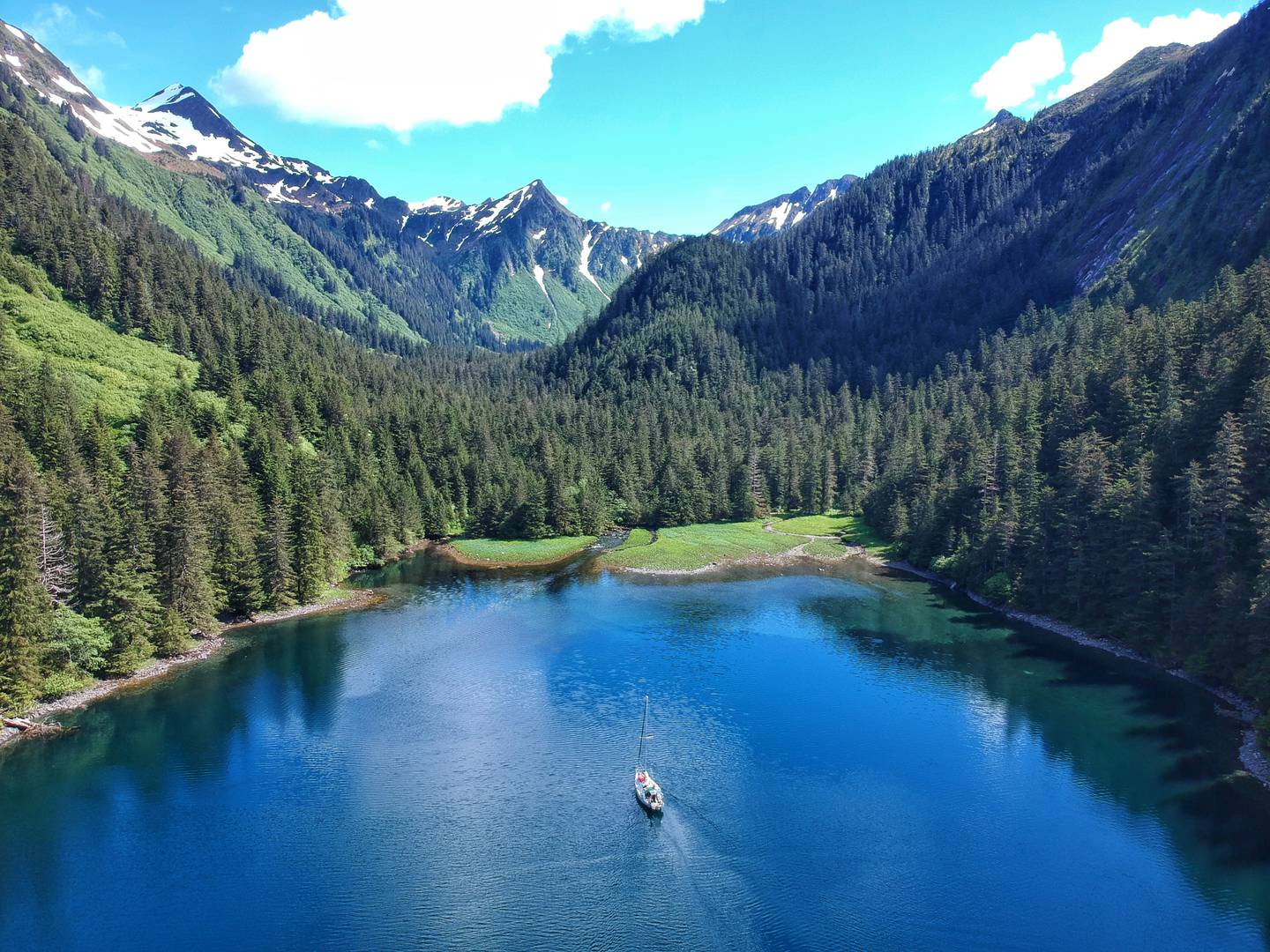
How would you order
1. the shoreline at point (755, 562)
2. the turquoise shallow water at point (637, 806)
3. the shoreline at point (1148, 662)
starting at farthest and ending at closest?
the shoreline at point (755, 562) < the shoreline at point (1148, 662) < the turquoise shallow water at point (637, 806)

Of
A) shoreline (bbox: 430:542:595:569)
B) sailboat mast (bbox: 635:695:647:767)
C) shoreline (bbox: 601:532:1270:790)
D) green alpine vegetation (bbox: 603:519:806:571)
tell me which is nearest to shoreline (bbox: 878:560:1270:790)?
shoreline (bbox: 601:532:1270:790)

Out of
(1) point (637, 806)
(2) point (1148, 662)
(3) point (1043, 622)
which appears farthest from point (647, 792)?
(3) point (1043, 622)

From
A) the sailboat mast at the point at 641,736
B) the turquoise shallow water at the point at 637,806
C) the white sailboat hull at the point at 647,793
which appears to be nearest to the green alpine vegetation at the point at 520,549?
the turquoise shallow water at the point at 637,806

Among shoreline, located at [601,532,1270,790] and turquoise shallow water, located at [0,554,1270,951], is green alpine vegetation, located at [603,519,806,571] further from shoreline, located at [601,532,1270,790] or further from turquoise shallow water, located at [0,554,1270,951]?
turquoise shallow water, located at [0,554,1270,951]

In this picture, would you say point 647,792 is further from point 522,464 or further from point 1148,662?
point 522,464

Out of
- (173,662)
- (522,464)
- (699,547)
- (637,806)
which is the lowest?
(637,806)

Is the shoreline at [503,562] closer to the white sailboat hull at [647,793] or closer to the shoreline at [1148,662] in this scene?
the shoreline at [1148,662]
